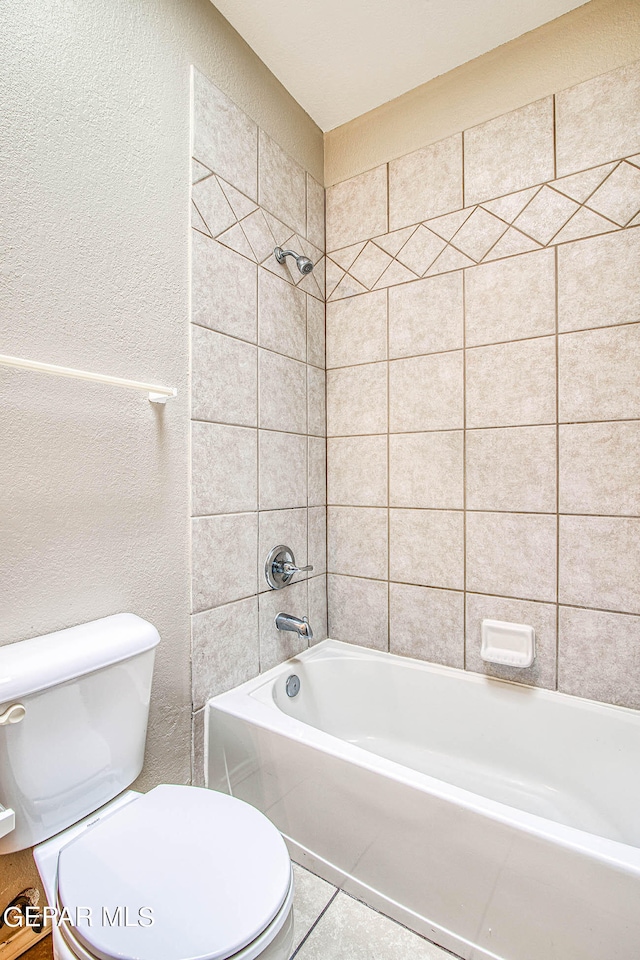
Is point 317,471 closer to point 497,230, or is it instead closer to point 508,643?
point 508,643

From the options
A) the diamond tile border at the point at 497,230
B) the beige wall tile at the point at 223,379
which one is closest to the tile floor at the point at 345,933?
the beige wall tile at the point at 223,379

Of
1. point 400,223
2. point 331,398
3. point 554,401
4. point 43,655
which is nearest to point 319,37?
point 400,223

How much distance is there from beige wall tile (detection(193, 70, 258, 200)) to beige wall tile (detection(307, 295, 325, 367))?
1.45ft

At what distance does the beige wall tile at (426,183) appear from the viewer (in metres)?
1.67

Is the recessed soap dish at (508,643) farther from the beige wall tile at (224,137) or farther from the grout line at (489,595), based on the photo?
the beige wall tile at (224,137)

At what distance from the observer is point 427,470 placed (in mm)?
1716

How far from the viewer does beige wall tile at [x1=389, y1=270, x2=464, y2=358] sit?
166 cm

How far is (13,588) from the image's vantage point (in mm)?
983

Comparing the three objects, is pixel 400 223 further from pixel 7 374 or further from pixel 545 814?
pixel 545 814

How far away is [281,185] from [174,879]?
199 cm

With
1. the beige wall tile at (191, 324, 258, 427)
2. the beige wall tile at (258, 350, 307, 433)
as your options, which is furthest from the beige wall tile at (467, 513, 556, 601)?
the beige wall tile at (191, 324, 258, 427)

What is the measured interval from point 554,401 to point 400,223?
2.94 ft

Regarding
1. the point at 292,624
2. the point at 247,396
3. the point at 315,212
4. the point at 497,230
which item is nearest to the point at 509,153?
the point at 497,230

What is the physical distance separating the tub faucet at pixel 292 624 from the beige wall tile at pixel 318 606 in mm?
197
